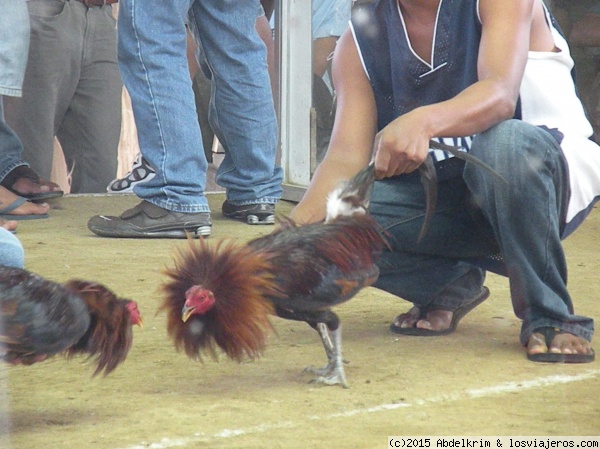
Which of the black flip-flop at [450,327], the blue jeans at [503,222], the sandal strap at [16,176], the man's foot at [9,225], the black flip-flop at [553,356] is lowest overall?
the sandal strap at [16,176]

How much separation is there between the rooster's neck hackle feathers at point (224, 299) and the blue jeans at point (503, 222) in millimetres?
734

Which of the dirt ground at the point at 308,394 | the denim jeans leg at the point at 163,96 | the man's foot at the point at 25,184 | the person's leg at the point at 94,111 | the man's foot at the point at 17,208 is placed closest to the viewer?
the dirt ground at the point at 308,394

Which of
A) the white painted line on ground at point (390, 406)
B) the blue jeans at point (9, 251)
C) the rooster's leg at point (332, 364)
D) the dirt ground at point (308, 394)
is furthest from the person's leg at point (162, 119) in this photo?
the white painted line on ground at point (390, 406)

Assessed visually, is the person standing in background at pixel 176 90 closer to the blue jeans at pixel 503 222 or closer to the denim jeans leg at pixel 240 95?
the denim jeans leg at pixel 240 95

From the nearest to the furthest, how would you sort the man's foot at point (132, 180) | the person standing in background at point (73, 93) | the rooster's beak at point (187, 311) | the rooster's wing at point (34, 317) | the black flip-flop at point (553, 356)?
the rooster's wing at point (34, 317) → the rooster's beak at point (187, 311) → the black flip-flop at point (553, 356) → the person standing in background at point (73, 93) → the man's foot at point (132, 180)

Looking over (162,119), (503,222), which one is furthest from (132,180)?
(503,222)

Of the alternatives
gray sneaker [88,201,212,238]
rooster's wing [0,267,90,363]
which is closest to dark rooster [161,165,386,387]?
rooster's wing [0,267,90,363]

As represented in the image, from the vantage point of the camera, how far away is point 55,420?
7.76 feet

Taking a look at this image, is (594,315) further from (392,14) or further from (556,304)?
(392,14)

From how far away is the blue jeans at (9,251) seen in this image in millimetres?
2643

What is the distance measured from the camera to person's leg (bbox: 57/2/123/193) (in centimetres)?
584

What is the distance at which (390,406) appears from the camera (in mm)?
2434

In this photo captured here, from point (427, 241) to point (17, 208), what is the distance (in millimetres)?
2547

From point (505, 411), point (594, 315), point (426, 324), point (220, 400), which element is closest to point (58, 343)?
point (220, 400)
